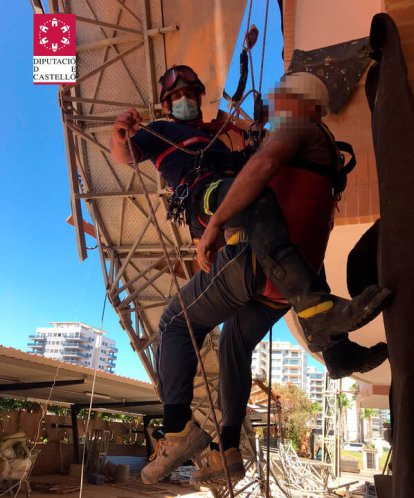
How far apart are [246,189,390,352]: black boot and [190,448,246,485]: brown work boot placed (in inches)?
36.8

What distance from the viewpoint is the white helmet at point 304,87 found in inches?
76.6

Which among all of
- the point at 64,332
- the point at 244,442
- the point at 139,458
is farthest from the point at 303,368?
the point at 244,442

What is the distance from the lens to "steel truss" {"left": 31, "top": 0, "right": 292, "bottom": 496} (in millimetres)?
7613

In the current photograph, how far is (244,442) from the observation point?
48.4 ft

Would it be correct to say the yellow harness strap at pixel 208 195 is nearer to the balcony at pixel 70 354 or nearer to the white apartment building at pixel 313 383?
the white apartment building at pixel 313 383

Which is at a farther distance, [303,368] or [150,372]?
[303,368]

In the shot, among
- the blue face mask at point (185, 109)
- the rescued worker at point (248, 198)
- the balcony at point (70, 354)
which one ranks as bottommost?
the rescued worker at point (248, 198)

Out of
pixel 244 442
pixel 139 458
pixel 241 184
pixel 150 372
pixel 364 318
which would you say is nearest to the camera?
pixel 364 318

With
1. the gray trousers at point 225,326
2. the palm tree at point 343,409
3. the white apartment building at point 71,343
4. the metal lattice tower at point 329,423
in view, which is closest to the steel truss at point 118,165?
the gray trousers at point 225,326

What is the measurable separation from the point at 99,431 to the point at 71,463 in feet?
5.83

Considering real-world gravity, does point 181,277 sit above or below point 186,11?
below

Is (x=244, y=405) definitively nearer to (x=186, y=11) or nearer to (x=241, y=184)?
(x=241, y=184)

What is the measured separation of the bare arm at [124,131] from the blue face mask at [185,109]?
396mm

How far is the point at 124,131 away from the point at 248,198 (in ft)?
3.46
